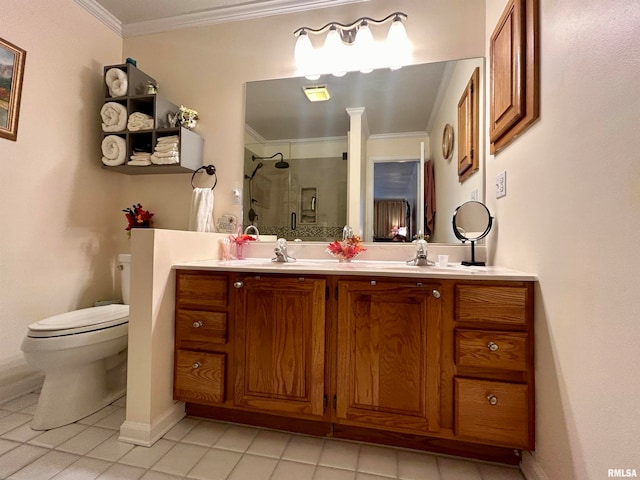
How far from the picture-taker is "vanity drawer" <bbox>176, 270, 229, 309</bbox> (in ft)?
4.54

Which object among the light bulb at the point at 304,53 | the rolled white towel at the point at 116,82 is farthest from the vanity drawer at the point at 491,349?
the rolled white towel at the point at 116,82

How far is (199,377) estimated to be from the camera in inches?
54.8

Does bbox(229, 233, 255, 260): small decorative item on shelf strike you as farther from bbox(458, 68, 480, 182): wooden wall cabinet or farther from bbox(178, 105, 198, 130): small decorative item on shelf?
bbox(458, 68, 480, 182): wooden wall cabinet

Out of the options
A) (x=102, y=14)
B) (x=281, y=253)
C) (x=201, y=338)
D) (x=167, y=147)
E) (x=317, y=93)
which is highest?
(x=102, y=14)

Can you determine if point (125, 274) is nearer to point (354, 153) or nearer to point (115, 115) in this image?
point (115, 115)

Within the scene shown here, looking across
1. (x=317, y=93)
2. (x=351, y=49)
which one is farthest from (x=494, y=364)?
(x=351, y=49)

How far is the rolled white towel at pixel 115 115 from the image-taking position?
6.48 feet

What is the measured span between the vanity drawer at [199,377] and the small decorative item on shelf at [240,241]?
0.68 m

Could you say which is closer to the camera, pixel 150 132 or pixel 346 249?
pixel 346 249

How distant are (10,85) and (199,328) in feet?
5.62

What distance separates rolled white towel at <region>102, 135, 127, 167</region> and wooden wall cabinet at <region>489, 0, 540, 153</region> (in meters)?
2.23

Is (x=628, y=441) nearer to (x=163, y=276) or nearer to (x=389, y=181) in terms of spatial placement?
(x=389, y=181)

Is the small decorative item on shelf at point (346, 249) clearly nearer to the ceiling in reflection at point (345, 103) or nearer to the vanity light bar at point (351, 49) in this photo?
the ceiling in reflection at point (345, 103)

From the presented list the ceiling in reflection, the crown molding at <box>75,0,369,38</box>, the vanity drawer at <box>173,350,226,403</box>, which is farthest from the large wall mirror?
the vanity drawer at <box>173,350,226,403</box>
